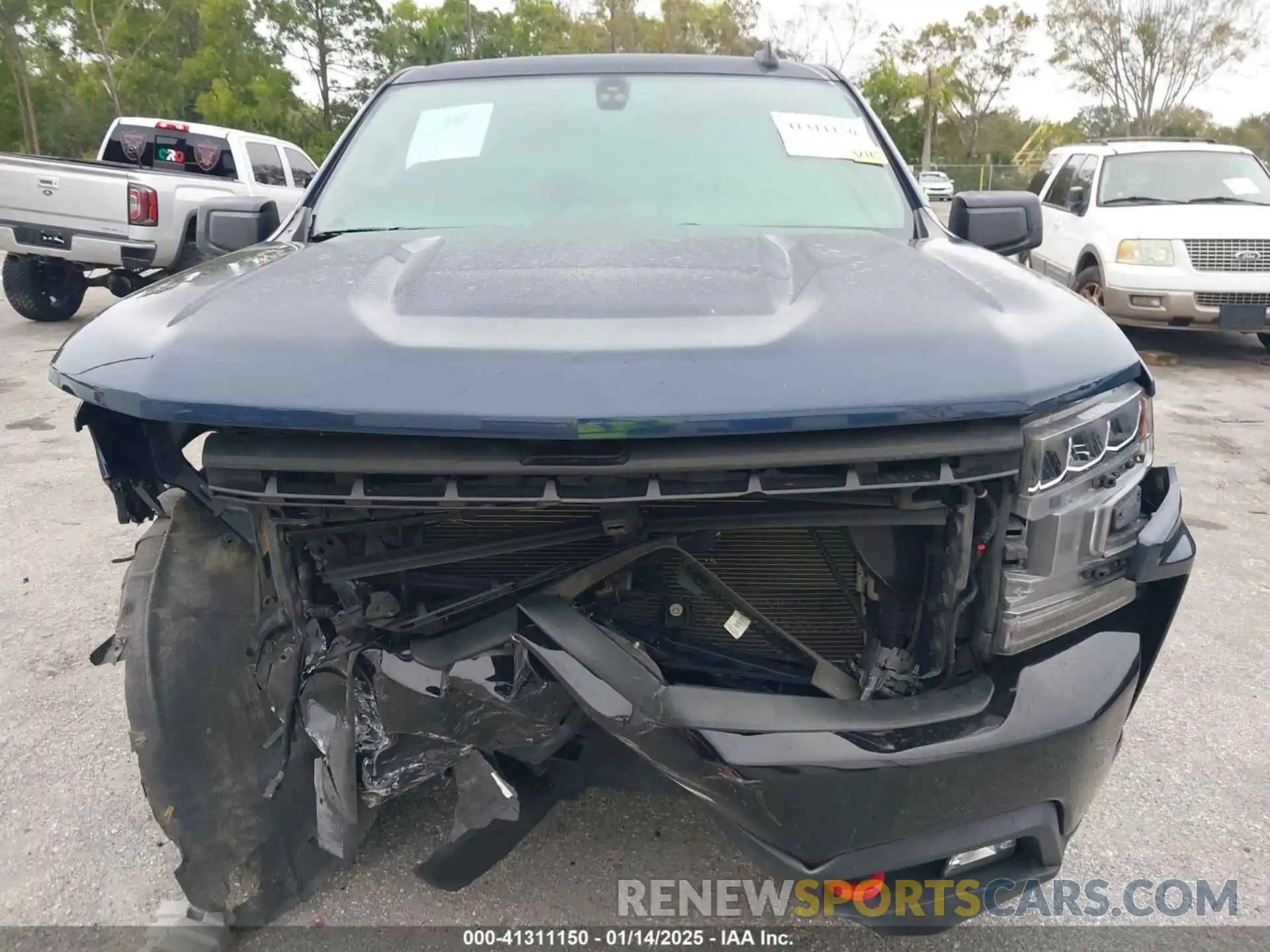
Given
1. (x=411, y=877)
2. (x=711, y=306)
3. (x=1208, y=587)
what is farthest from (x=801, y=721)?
(x=1208, y=587)

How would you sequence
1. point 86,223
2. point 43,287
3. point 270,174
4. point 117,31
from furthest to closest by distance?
1. point 117,31
2. point 270,174
3. point 43,287
4. point 86,223

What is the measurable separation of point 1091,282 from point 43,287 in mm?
9903

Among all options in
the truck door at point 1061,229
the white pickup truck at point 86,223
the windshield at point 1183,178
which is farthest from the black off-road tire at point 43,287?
the windshield at point 1183,178

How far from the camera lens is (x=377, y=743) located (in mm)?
1815

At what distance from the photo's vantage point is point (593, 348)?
1.44m

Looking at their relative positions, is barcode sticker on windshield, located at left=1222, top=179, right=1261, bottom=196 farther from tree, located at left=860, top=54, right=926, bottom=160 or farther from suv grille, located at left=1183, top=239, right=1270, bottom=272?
tree, located at left=860, top=54, right=926, bottom=160

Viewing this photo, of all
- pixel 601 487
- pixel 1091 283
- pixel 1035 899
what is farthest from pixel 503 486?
pixel 1091 283

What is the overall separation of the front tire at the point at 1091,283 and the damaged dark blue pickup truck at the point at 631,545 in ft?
21.6

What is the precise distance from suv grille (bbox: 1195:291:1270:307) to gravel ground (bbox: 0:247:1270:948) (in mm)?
4404

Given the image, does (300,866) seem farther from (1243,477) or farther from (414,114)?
(1243,477)

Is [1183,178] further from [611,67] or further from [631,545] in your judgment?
[631,545]

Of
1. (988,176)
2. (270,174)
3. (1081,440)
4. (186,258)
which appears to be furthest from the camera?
(988,176)

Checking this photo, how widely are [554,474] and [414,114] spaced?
1.95 metres

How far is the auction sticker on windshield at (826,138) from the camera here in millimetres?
2705
